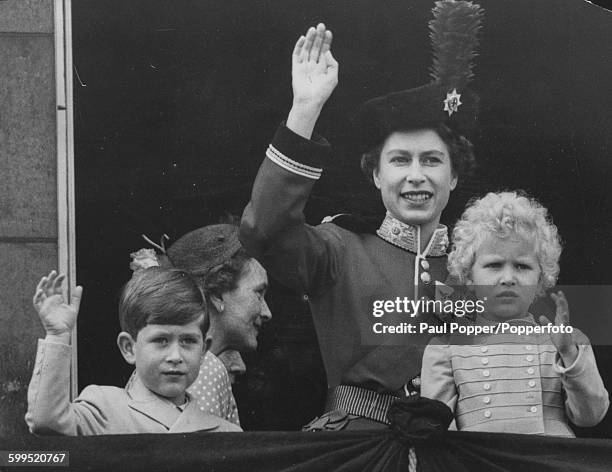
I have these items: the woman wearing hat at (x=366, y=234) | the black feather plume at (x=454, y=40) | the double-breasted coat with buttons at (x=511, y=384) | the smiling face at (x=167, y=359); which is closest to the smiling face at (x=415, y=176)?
the woman wearing hat at (x=366, y=234)

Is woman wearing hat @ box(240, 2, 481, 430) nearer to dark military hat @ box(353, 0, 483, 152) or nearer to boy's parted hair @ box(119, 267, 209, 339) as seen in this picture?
dark military hat @ box(353, 0, 483, 152)

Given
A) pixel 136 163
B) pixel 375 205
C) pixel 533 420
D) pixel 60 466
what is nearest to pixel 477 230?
pixel 375 205

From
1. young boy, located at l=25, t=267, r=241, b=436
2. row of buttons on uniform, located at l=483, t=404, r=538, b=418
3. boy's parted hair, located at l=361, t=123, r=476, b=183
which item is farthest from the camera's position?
boy's parted hair, located at l=361, t=123, r=476, b=183

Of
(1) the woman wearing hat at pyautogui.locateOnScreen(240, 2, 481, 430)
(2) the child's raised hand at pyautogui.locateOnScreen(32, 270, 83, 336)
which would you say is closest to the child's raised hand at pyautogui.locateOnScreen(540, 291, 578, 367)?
(1) the woman wearing hat at pyautogui.locateOnScreen(240, 2, 481, 430)

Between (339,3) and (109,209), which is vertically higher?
(339,3)

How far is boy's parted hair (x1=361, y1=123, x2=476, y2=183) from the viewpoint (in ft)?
16.3

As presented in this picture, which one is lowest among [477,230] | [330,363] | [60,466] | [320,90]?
[60,466]

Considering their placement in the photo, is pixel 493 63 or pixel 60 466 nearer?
pixel 60 466

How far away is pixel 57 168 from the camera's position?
4910 mm

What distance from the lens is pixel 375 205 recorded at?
4992mm

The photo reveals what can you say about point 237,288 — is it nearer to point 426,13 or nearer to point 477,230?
point 477,230

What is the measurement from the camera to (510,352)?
4.90 meters

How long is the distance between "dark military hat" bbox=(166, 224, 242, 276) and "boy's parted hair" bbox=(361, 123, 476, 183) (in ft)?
1.86

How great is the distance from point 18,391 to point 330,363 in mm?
1176
